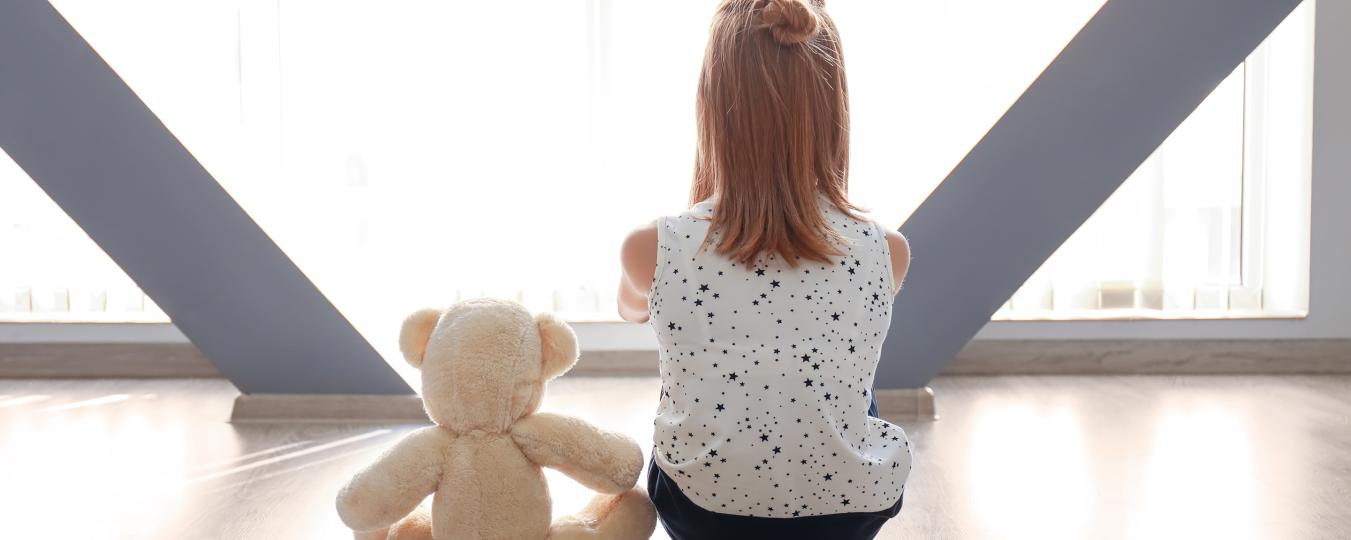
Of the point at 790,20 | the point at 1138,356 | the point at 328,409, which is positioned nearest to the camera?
the point at 790,20

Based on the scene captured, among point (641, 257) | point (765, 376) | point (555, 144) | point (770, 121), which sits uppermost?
point (555, 144)

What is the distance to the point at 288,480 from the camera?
1892mm

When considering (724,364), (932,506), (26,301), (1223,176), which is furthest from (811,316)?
(26,301)

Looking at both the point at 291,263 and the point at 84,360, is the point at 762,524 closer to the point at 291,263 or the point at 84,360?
the point at 291,263

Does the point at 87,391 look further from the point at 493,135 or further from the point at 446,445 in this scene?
the point at 446,445

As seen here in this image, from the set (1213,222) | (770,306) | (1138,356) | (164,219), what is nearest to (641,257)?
(770,306)

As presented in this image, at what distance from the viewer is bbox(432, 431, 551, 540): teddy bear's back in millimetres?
1139

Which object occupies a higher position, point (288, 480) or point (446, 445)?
point (446, 445)

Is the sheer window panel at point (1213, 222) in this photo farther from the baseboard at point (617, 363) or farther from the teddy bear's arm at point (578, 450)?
the teddy bear's arm at point (578, 450)

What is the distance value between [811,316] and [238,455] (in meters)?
1.40

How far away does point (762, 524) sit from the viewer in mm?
1128

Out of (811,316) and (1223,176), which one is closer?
(811,316)

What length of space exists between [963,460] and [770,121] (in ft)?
3.59

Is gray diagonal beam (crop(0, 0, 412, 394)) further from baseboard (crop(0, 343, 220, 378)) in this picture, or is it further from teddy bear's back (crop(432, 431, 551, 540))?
teddy bear's back (crop(432, 431, 551, 540))
